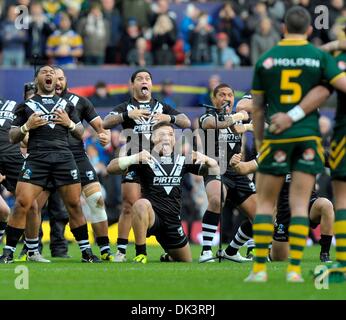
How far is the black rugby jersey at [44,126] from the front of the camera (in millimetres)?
14891

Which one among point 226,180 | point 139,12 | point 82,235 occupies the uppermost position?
point 139,12

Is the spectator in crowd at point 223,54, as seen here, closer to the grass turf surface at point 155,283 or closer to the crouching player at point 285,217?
the crouching player at point 285,217

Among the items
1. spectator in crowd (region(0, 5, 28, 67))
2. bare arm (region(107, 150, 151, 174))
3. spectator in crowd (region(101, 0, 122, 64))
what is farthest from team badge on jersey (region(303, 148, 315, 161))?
spectator in crowd (region(101, 0, 122, 64))

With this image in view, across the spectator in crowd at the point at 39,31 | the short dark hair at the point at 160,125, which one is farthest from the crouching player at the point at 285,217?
the spectator in crowd at the point at 39,31

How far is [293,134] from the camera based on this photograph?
1143 centimetres

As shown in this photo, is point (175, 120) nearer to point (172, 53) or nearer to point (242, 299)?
point (242, 299)

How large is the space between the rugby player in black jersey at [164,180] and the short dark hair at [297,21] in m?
4.26

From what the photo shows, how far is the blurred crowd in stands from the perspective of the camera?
2603 cm

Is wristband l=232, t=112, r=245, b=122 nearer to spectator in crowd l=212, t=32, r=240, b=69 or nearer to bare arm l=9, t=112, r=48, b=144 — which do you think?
bare arm l=9, t=112, r=48, b=144

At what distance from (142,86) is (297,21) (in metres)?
4.85

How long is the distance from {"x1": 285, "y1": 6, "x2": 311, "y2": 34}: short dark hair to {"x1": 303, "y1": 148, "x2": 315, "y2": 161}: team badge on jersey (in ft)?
3.86

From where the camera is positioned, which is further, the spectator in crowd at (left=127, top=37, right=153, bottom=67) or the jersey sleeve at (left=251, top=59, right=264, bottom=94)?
the spectator in crowd at (left=127, top=37, right=153, bottom=67)

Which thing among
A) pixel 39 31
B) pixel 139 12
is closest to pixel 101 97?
pixel 39 31

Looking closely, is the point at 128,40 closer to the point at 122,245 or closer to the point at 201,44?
the point at 201,44
